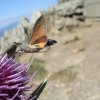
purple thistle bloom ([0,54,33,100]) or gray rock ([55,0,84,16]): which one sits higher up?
purple thistle bloom ([0,54,33,100])

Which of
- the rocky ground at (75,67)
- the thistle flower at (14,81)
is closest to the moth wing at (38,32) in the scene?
the thistle flower at (14,81)

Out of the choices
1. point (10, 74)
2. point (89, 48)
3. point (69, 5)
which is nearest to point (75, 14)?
point (69, 5)

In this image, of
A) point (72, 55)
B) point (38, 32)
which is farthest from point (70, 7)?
point (38, 32)

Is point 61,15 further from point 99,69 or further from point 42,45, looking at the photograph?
point 42,45

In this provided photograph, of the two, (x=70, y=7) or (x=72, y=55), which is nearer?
(x=72, y=55)

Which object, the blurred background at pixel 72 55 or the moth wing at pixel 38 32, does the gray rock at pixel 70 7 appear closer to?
the blurred background at pixel 72 55

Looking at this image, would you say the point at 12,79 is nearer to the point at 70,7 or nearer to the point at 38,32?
the point at 38,32

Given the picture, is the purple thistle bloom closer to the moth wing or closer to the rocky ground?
the moth wing

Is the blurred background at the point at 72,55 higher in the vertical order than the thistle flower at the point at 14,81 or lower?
lower

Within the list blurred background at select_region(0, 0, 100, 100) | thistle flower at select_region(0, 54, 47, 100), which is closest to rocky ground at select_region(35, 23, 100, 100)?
blurred background at select_region(0, 0, 100, 100)
